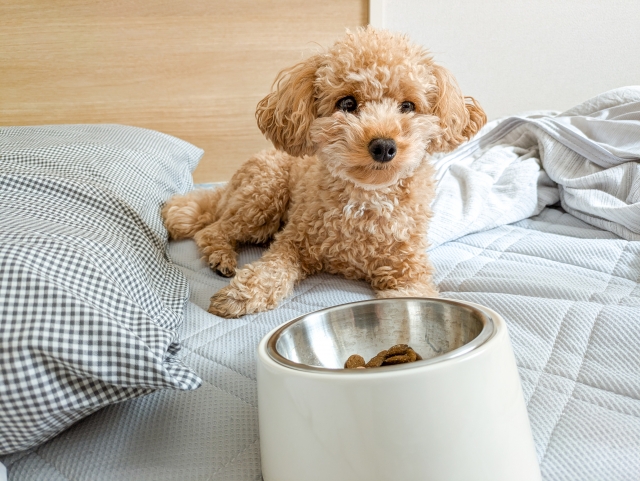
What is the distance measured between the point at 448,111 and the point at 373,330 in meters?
0.63

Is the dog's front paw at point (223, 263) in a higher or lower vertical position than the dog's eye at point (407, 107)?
lower

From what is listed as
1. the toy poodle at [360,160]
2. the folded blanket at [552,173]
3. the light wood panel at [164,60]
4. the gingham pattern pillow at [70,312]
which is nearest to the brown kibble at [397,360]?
the gingham pattern pillow at [70,312]

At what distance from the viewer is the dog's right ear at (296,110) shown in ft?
3.78

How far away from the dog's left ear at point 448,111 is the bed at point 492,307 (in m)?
0.30

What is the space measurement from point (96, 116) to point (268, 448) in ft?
6.58

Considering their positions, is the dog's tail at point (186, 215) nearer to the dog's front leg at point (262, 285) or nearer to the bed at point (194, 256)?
the bed at point (194, 256)

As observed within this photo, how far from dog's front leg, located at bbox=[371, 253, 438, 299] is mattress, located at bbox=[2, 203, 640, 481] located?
0.04 m

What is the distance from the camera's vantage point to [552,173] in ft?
5.40

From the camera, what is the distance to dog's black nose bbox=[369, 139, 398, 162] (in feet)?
3.36

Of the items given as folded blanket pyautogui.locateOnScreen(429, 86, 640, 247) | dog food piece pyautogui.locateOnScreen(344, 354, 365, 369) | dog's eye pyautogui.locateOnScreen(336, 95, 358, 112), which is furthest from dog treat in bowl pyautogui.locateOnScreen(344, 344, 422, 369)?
Result: folded blanket pyautogui.locateOnScreen(429, 86, 640, 247)

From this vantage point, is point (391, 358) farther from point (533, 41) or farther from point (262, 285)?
point (533, 41)

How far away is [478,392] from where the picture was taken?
20.5 inches

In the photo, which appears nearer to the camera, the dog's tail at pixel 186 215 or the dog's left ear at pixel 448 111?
the dog's left ear at pixel 448 111

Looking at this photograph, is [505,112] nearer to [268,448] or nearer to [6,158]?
[6,158]
